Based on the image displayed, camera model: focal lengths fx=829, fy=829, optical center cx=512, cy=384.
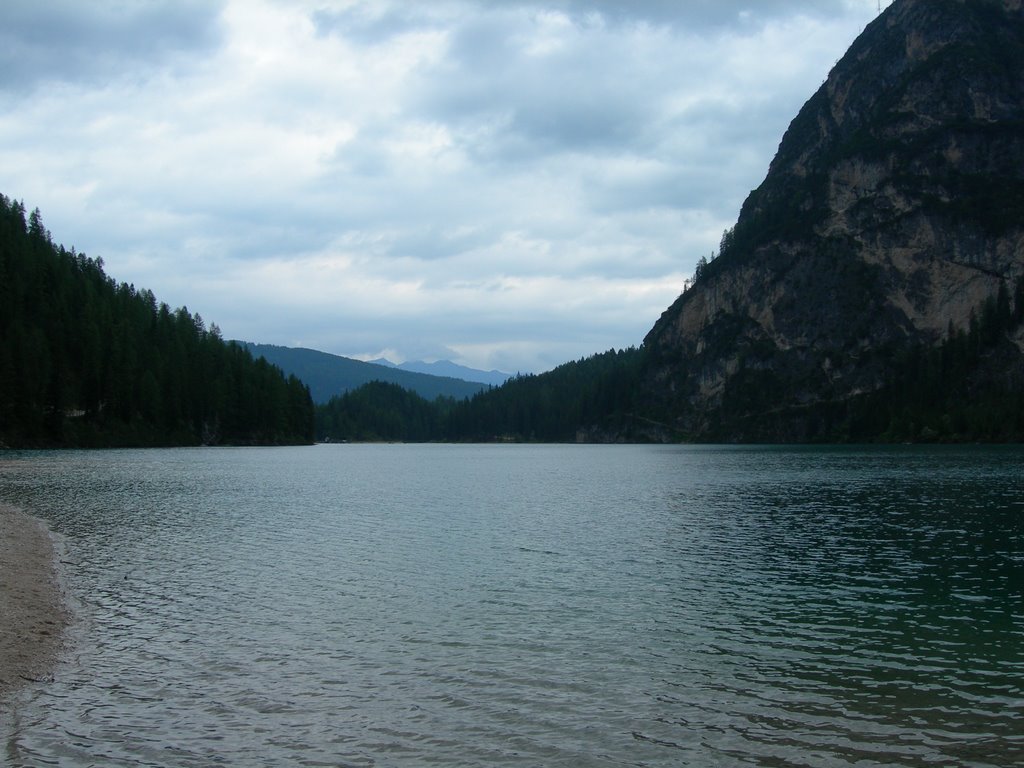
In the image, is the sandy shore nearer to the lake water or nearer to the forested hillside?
the lake water

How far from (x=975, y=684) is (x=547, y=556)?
21657mm

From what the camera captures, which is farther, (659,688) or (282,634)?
(282,634)

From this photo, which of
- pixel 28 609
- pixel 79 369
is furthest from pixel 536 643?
pixel 79 369

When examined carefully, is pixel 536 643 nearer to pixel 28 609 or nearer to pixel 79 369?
pixel 28 609

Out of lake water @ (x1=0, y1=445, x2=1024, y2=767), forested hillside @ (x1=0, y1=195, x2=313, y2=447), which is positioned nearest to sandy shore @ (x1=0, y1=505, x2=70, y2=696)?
lake water @ (x1=0, y1=445, x2=1024, y2=767)

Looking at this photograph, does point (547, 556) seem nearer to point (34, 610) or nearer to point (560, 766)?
point (34, 610)

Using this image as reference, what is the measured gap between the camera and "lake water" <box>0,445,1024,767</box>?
53.5ft

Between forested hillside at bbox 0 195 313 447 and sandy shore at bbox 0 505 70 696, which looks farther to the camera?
forested hillside at bbox 0 195 313 447

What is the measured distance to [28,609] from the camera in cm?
2600

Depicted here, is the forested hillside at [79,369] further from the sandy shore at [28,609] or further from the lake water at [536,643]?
the sandy shore at [28,609]

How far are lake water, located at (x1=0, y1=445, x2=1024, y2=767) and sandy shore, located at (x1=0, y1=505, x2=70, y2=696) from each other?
0.78 m

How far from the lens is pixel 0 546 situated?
118 ft

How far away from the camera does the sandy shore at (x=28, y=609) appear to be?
20.6 metres

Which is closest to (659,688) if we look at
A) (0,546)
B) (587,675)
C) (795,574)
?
(587,675)
